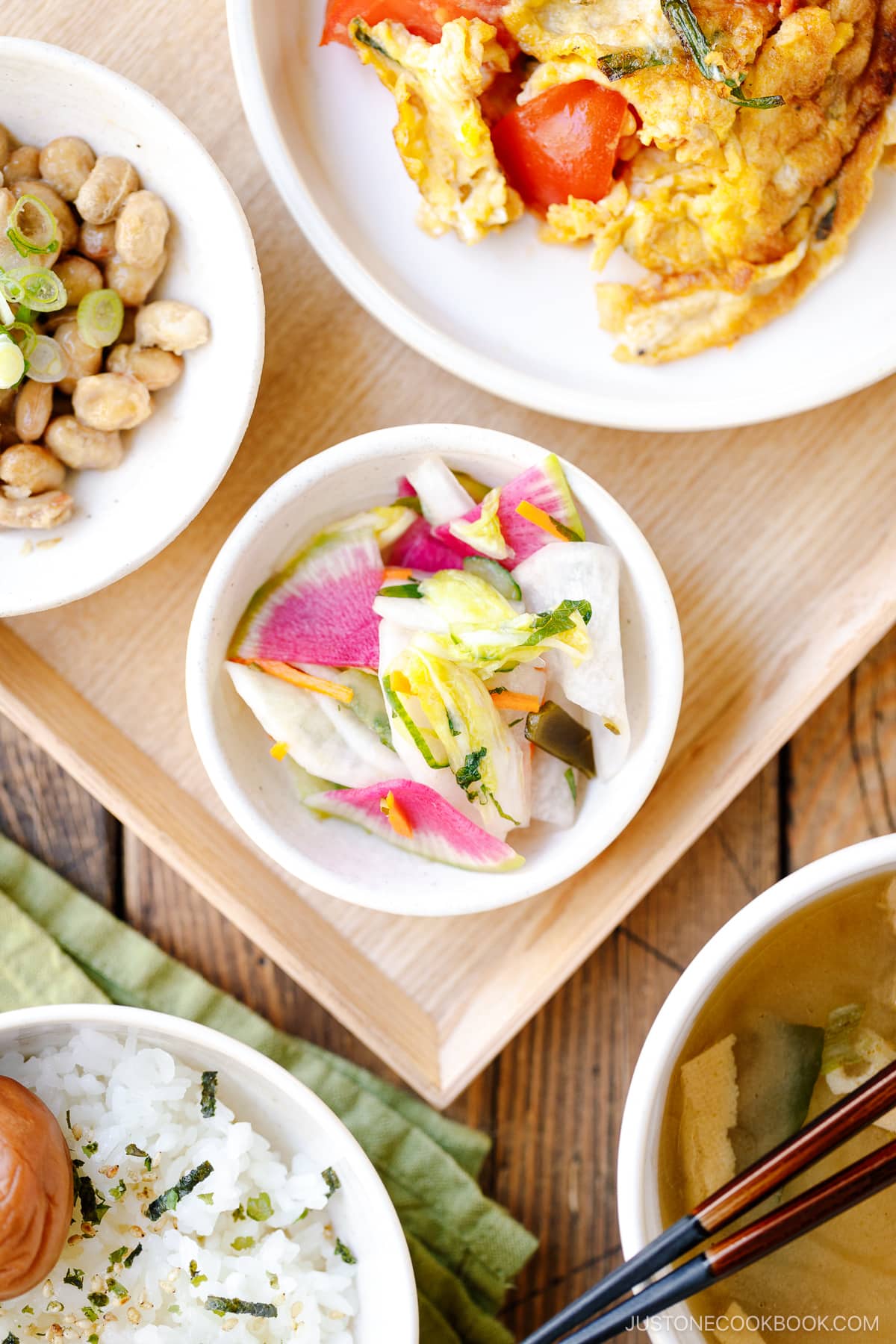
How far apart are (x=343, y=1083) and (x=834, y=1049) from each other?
62 cm

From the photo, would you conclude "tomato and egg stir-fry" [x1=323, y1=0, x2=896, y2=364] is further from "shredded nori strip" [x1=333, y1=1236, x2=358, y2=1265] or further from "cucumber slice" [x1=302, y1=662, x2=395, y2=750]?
"shredded nori strip" [x1=333, y1=1236, x2=358, y2=1265]

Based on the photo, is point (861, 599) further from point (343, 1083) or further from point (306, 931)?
point (343, 1083)

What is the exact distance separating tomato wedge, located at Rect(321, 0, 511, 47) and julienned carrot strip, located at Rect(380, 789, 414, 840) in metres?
0.84

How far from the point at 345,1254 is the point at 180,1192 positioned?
21cm

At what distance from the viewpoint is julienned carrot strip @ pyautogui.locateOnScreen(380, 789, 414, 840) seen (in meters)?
1.29

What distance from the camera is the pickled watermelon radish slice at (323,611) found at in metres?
1.30

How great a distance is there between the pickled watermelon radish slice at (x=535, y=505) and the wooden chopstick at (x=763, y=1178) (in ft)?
2.06

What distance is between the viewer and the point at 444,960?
148 cm

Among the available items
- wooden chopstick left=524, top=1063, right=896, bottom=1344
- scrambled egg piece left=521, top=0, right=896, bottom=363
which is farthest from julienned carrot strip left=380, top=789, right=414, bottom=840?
scrambled egg piece left=521, top=0, right=896, bottom=363

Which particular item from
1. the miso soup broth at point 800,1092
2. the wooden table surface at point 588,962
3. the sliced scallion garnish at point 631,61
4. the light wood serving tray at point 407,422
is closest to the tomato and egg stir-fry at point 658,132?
the sliced scallion garnish at point 631,61

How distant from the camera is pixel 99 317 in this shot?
1324 mm

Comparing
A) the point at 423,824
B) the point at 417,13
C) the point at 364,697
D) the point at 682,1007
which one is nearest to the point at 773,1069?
the point at 682,1007

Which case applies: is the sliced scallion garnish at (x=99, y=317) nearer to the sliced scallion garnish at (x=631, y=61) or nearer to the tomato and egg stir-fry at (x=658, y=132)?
the tomato and egg stir-fry at (x=658, y=132)

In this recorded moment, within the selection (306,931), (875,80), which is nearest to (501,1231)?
(306,931)
